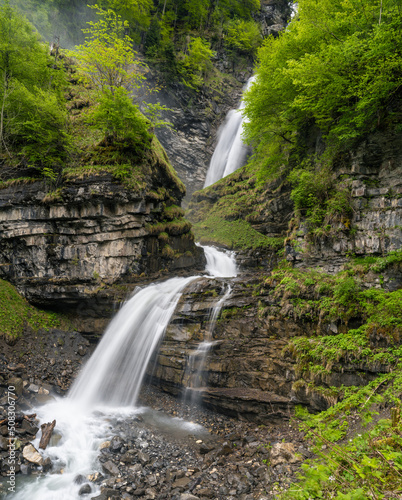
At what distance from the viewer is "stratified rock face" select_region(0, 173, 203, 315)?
40.2ft

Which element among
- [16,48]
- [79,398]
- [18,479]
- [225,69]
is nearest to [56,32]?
[16,48]

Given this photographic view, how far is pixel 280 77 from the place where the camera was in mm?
10758

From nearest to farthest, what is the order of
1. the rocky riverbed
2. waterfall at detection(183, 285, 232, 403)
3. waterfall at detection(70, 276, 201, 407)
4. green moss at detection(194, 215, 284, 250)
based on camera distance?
the rocky riverbed
waterfall at detection(183, 285, 232, 403)
waterfall at detection(70, 276, 201, 407)
green moss at detection(194, 215, 284, 250)

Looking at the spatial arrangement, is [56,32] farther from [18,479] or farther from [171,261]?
[18,479]

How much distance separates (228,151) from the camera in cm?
2886

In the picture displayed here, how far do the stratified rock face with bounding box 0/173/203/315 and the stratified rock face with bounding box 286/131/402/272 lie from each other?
337 inches

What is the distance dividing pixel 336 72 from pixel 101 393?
1390 cm

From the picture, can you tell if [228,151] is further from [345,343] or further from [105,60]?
[345,343]

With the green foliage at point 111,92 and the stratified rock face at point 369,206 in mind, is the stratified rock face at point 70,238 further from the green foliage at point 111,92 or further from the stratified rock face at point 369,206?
the stratified rock face at point 369,206

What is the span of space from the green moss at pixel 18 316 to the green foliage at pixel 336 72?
13989mm

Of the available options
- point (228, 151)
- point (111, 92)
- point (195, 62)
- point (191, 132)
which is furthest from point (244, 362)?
point (195, 62)

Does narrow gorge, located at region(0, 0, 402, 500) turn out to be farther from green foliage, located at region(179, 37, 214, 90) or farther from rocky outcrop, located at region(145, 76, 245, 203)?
green foliage, located at region(179, 37, 214, 90)

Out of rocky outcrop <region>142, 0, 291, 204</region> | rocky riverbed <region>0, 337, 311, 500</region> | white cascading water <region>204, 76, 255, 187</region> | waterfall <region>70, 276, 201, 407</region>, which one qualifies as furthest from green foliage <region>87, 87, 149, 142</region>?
rocky outcrop <region>142, 0, 291, 204</region>

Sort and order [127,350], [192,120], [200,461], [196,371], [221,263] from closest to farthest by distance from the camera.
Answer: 1. [200,461]
2. [196,371]
3. [127,350]
4. [221,263]
5. [192,120]
